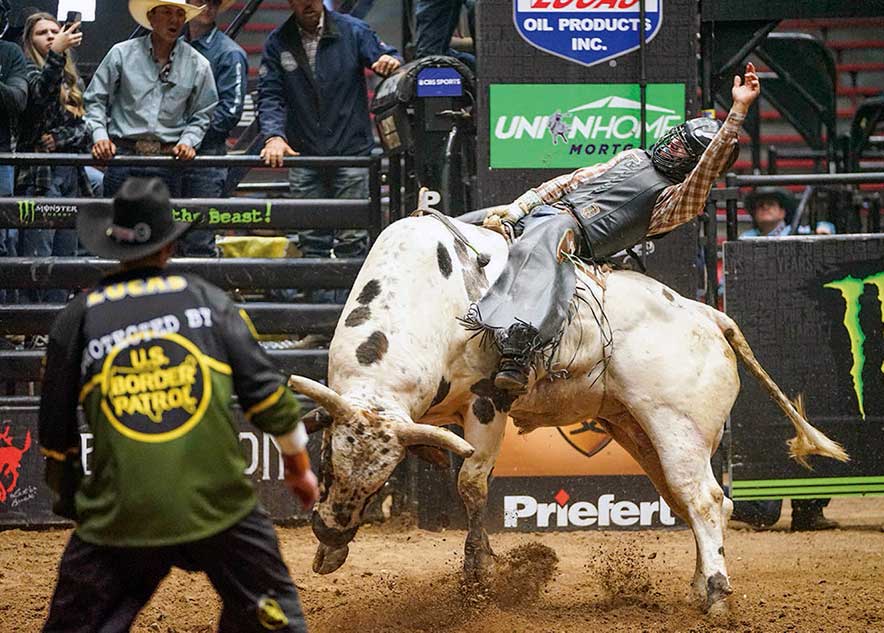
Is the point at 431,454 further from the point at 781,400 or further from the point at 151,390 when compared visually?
the point at 151,390

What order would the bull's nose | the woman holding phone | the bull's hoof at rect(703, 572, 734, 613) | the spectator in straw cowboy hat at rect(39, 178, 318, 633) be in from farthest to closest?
the woman holding phone, the bull's hoof at rect(703, 572, 734, 613), the bull's nose, the spectator in straw cowboy hat at rect(39, 178, 318, 633)

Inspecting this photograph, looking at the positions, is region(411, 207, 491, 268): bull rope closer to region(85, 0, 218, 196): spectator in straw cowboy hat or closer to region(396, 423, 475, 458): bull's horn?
region(396, 423, 475, 458): bull's horn

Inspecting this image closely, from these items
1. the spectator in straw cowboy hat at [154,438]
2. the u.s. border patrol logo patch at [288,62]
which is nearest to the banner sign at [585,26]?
the u.s. border patrol logo patch at [288,62]

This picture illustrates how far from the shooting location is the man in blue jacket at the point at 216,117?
766 cm

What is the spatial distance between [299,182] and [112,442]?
4744 mm

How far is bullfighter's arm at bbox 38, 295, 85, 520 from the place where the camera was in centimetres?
331

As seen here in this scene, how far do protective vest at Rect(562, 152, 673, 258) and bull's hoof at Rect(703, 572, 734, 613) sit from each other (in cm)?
158

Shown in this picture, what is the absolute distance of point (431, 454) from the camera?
17.3ft

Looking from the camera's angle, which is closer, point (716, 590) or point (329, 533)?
point (329, 533)

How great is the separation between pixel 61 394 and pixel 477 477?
2.71 m

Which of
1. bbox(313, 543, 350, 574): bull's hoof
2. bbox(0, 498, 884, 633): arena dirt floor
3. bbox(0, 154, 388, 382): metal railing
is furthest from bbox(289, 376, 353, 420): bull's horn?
bbox(0, 154, 388, 382): metal railing

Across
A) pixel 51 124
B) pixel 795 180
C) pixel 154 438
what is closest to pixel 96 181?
pixel 51 124

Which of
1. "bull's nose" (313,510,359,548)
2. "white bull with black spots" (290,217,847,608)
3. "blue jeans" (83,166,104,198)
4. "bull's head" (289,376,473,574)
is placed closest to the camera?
"bull's head" (289,376,473,574)

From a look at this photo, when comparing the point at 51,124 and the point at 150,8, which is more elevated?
the point at 150,8
